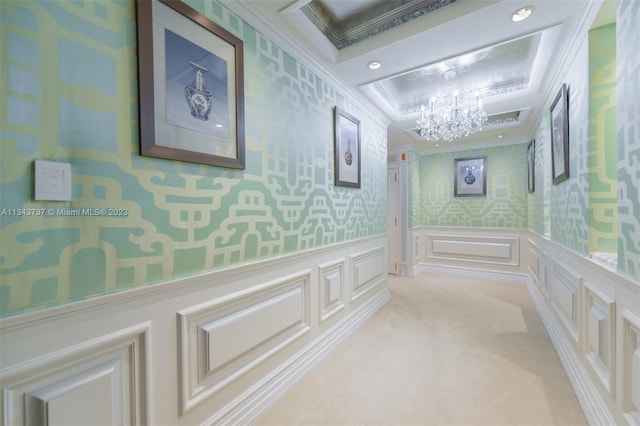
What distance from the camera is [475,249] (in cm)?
458

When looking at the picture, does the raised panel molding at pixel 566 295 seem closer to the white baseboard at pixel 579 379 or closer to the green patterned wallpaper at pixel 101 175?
the white baseboard at pixel 579 379

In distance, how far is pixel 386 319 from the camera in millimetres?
2840

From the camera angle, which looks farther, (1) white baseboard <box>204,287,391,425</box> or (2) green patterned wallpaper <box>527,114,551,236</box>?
(2) green patterned wallpaper <box>527,114,551,236</box>

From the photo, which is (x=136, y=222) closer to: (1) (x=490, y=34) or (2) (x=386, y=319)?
(1) (x=490, y=34)

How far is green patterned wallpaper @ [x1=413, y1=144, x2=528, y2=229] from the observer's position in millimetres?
4309

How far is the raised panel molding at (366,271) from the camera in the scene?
2643 mm

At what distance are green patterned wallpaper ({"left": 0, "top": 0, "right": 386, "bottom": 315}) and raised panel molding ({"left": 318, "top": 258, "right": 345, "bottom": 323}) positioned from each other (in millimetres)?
723

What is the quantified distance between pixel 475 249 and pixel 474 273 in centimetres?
42

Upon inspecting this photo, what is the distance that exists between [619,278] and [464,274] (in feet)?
12.4

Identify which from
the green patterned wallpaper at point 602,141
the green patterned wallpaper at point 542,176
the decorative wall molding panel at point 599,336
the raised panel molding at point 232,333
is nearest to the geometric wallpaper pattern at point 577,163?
the green patterned wallpaper at point 602,141

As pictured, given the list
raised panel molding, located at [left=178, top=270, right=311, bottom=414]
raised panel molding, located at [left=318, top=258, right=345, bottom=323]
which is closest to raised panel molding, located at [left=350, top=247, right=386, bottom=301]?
raised panel molding, located at [left=318, top=258, right=345, bottom=323]

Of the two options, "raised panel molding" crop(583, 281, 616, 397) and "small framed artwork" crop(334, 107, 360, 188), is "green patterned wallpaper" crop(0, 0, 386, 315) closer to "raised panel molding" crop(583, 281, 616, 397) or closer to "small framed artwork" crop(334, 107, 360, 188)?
"small framed artwork" crop(334, 107, 360, 188)

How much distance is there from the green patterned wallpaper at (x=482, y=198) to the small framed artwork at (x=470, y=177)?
7cm

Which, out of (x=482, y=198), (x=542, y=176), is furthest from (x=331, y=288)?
(x=482, y=198)
